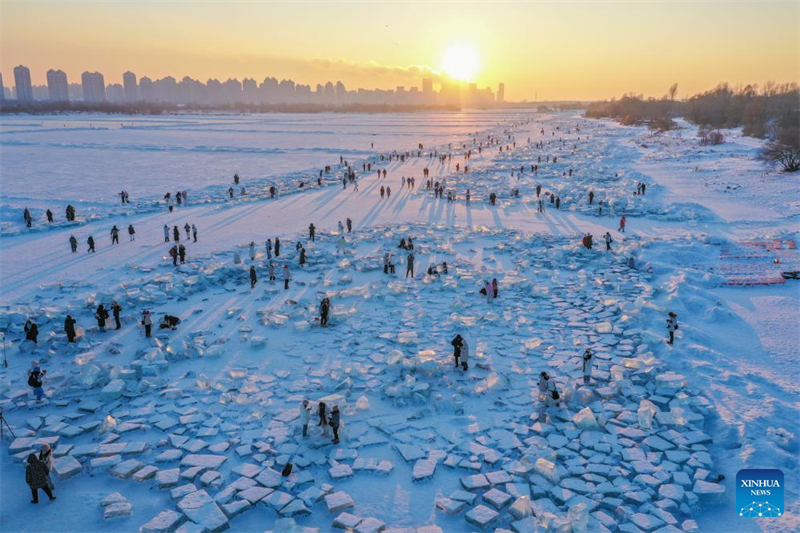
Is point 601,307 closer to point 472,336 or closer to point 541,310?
point 541,310

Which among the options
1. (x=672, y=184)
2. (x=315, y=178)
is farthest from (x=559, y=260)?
(x=315, y=178)

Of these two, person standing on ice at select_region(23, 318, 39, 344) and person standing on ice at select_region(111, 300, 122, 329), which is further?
person standing on ice at select_region(111, 300, 122, 329)

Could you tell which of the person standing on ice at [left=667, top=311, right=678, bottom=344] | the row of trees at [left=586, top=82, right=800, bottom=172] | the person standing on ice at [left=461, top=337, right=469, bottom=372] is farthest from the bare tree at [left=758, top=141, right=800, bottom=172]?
the person standing on ice at [left=461, top=337, right=469, bottom=372]

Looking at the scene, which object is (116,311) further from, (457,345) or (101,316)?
(457,345)

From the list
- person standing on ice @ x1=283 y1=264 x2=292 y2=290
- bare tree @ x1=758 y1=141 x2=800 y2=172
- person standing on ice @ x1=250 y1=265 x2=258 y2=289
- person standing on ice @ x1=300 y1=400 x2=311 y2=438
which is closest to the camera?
person standing on ice @ x1=300 y1=400 x2=311 y2=438

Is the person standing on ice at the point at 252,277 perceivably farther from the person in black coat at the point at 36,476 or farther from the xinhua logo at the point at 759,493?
the xinhua logo at the point at 759,493

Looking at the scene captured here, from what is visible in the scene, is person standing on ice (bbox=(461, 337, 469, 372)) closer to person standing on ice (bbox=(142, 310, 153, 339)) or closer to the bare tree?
person standing on ice (bbox=(142, 310, 153, 339))

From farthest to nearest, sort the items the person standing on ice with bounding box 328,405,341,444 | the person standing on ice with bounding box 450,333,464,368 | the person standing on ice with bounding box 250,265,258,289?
the person standing on ice with bounding box 250,265,258,289 → the person standing on ice with bounding box 450,333,464,368 → the person standing on ice with bounding box 328,405,341,444

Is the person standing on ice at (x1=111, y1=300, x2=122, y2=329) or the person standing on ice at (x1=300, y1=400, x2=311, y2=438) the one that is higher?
the person standing on ice at (x1=111, y1=300, x2=122, y2=329)

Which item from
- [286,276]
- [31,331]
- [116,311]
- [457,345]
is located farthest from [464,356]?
[31,331]
